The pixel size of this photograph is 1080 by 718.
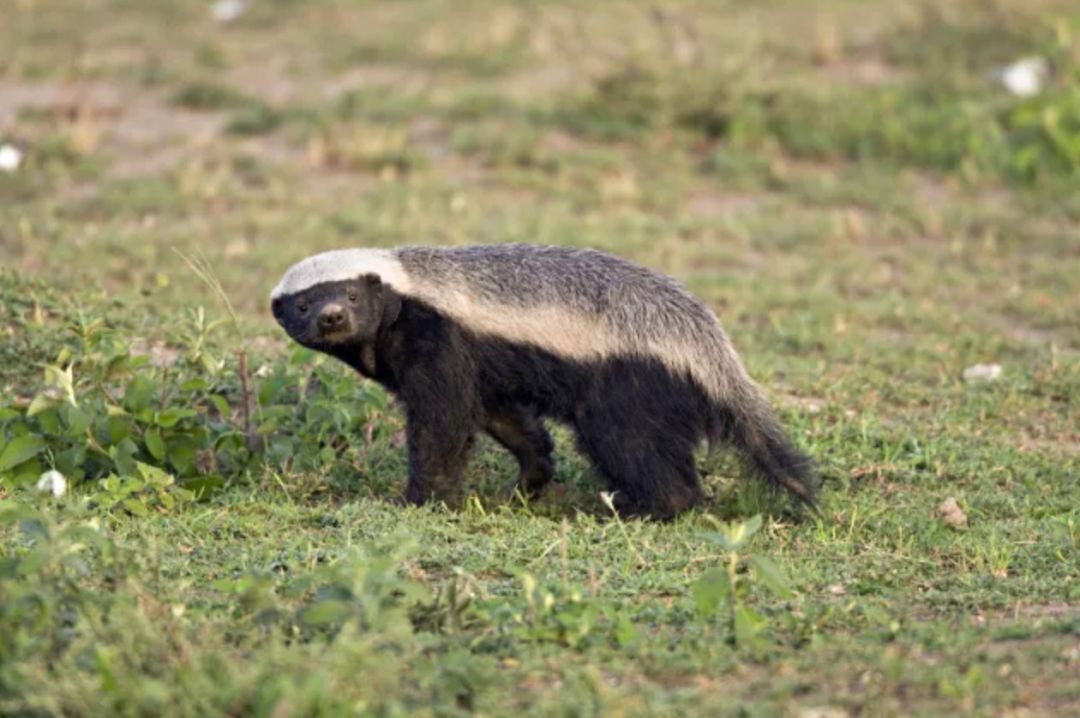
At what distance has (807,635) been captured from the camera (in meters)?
4.75

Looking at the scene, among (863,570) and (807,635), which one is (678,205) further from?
(807,635)

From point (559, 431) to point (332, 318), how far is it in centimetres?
155

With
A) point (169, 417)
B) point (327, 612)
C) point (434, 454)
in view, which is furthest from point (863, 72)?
point (327, 612)

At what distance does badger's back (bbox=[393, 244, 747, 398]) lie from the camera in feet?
20.7

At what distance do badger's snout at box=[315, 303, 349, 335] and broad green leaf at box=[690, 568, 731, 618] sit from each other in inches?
80.9

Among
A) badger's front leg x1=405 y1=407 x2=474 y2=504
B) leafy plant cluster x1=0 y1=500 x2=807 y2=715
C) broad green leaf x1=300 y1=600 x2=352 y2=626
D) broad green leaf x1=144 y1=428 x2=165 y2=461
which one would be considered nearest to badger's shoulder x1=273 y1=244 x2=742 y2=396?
badger's front leg x1=405 y1=407 x2=474 y2=504

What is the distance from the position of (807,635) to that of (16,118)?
8.82 m

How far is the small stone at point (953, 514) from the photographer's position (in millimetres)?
6341

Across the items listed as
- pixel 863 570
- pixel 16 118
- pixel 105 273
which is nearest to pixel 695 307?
pixel 863 570

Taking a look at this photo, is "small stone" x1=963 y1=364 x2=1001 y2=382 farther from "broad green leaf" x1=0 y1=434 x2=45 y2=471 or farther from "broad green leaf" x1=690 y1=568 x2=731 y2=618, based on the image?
"broad green leaf" x1=0 y1=434 x2=45 y2=471

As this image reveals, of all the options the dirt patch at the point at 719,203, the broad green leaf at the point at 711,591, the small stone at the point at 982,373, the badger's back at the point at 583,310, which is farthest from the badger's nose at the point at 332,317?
the dirt patch at the point at 719,203

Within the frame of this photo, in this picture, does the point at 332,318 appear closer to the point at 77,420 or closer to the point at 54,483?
the point at 77,420

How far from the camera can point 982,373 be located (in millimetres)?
8203

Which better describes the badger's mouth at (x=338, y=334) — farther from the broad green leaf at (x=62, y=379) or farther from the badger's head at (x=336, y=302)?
the broad green leaf at (x=62, y=379)
